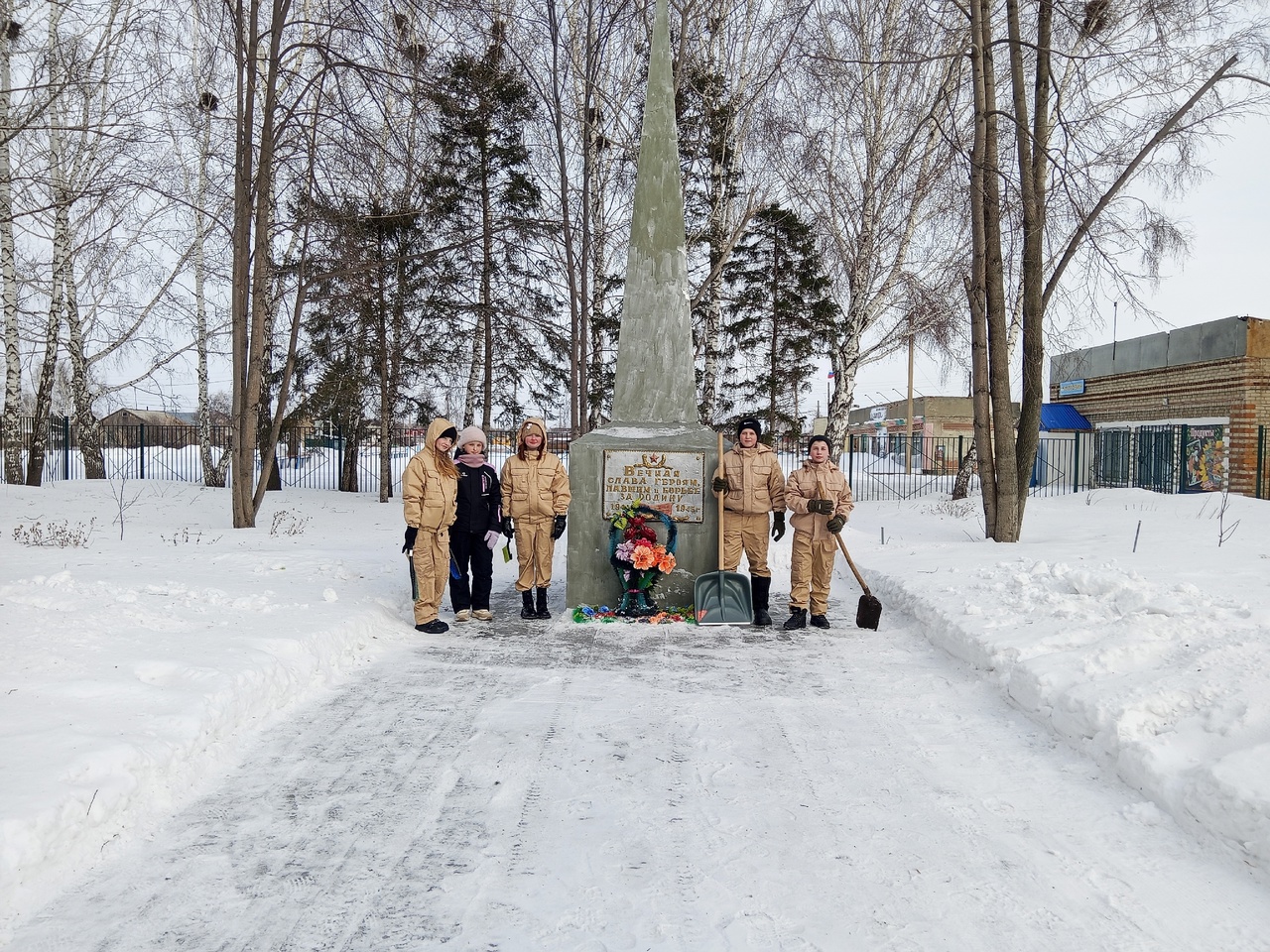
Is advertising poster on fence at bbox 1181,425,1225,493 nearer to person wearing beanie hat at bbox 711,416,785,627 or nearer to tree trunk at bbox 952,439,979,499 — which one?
tree trunk at bbox 952,439,979,499

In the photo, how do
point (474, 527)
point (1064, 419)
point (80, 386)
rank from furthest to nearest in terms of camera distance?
1. point (1064, 419)
2. point (80, 386)
3. point (474, 527)

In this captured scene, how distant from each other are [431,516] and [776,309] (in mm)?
15744

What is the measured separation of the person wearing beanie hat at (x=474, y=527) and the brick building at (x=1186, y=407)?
1759cm

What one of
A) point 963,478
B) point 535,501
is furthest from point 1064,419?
point 535,501

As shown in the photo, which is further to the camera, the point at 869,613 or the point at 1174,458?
the point at 1174,458

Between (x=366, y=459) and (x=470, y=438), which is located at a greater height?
(x=470, y=438)

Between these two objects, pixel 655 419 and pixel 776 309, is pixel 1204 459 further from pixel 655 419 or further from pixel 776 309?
pixel 655 419

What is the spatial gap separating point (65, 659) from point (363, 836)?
2.54m

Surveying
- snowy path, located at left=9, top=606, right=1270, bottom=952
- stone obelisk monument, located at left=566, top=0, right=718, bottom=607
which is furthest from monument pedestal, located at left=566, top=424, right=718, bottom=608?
snowy path, located at left=9, top=606, right=1270, bottom=952

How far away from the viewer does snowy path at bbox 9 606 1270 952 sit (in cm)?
251

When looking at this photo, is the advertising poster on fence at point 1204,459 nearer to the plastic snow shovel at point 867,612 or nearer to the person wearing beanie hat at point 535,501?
the plastic snow shovel at point 867,612

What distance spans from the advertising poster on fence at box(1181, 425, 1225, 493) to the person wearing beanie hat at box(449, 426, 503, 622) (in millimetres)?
17578

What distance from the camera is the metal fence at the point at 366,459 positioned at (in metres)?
23.1

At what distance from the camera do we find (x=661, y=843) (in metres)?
3.05
